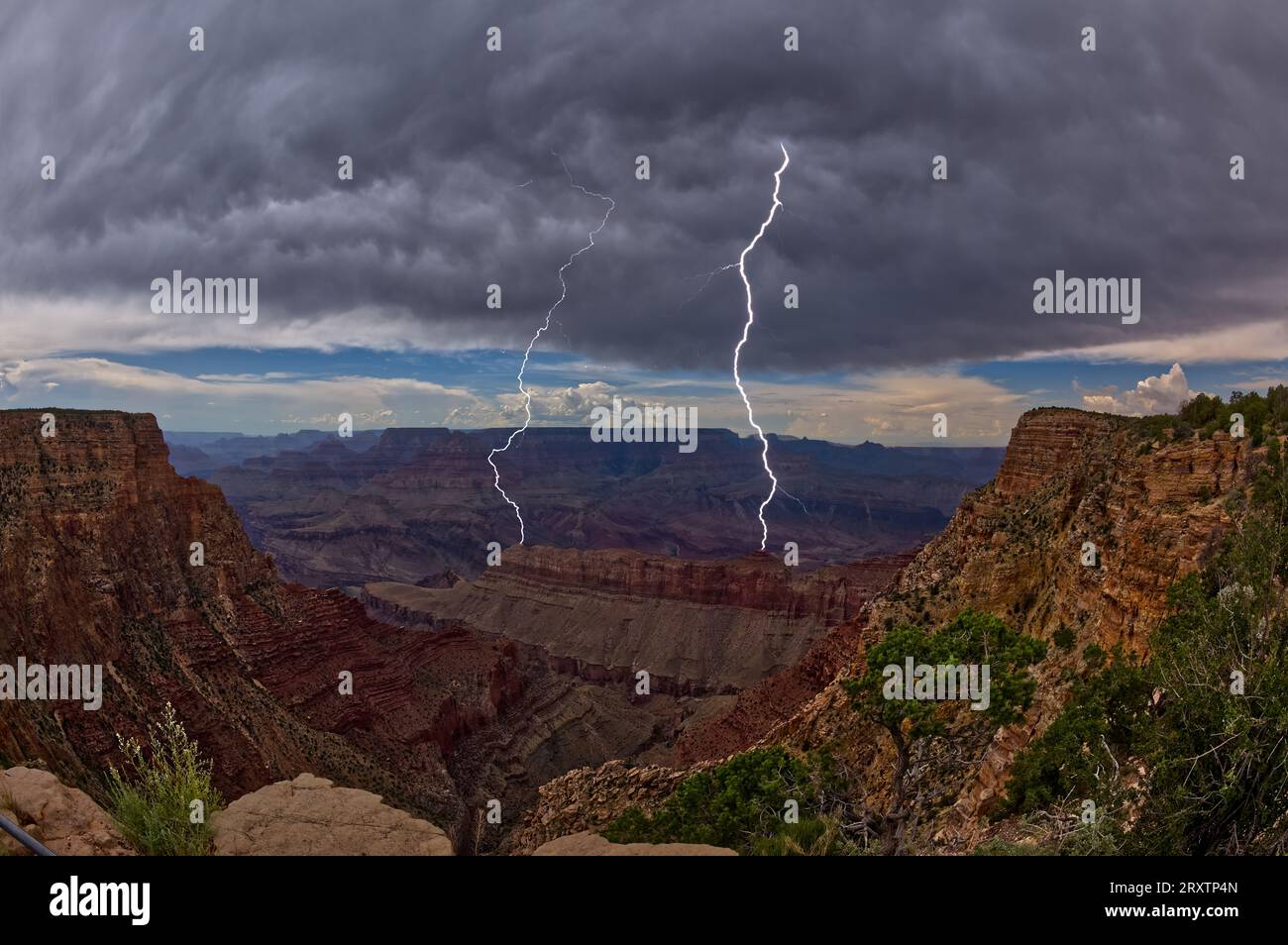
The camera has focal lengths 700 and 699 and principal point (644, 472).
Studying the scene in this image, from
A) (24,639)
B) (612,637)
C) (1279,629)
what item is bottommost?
(612,637)

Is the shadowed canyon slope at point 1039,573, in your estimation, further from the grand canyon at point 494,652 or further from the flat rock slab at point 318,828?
the flat rock slab at point 318,828

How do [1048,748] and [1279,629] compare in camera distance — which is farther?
[1048,748]

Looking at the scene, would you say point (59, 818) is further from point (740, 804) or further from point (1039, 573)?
point (1039, 573)

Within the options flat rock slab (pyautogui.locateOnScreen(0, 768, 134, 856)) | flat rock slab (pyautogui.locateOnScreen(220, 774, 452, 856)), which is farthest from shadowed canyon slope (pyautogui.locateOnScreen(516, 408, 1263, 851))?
flat rock slab (pyautogui.locateOnScreen(0, 768, 134, 856))
